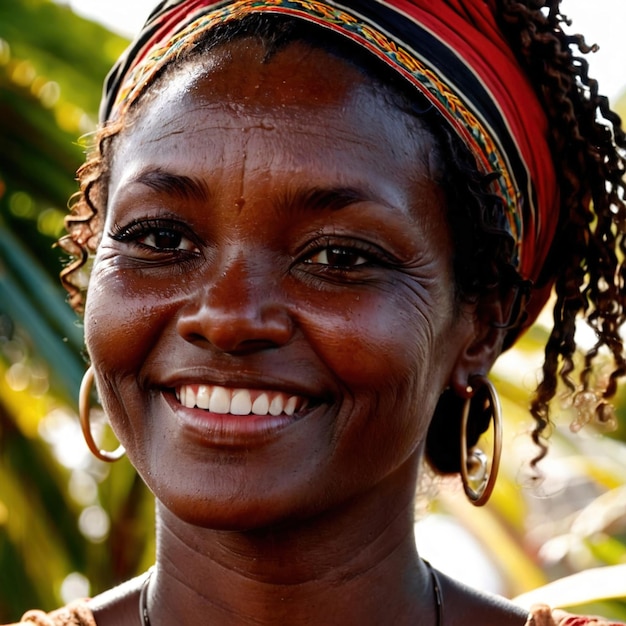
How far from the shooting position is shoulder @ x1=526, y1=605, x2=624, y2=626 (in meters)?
2.76

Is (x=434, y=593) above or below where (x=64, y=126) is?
below

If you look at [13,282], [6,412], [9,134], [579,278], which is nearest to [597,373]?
[579,278]

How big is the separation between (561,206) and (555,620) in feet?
3.41

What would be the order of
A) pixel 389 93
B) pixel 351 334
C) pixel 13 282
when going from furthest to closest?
pixel 13 282
pixel 389 93
pixel 351 334

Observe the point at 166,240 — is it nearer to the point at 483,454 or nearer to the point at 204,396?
the point at 204,396

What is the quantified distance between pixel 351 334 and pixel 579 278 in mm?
923

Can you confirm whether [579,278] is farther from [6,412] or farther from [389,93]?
[6,412]

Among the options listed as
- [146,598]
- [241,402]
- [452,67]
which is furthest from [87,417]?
[452,67]

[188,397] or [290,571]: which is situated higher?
[188,397]

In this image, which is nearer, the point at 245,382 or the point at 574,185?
the point at 245,382

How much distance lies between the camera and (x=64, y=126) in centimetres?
603

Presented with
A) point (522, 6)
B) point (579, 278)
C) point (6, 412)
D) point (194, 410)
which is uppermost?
point (522, 6)

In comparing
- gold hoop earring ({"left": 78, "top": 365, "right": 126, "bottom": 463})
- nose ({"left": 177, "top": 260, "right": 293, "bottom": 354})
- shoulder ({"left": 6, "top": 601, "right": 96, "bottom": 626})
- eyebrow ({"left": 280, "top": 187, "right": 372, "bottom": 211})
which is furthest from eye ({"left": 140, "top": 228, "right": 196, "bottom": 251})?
shoulder ({"left": 6, "top": 601, "right": 96, "bottom": 626})

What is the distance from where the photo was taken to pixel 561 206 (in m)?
2.93
